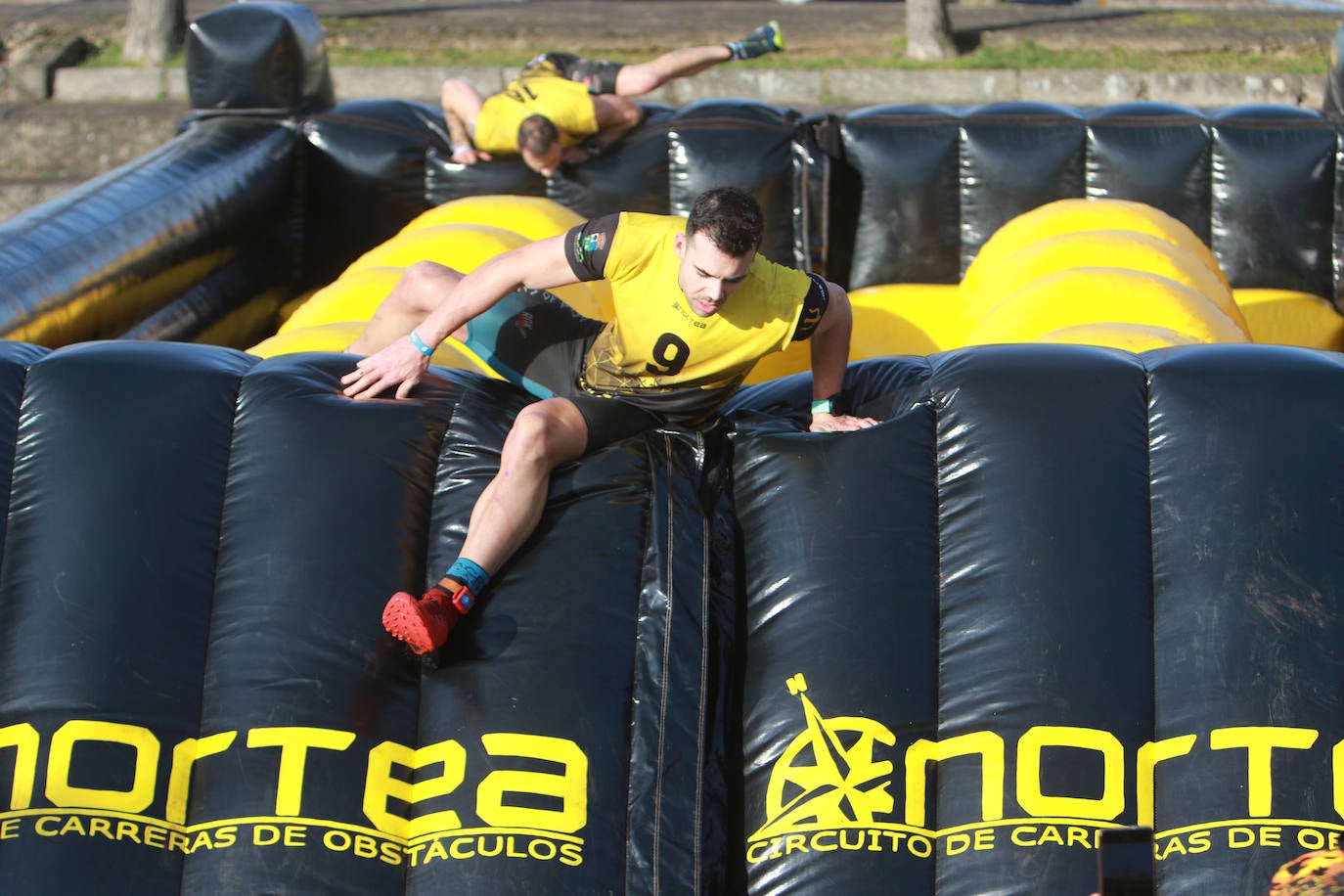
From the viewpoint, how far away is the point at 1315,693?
2.82 m

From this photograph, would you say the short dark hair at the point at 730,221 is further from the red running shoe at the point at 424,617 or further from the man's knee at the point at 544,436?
the red running shoe at the point at 424,617

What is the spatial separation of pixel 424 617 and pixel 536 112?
155 inches

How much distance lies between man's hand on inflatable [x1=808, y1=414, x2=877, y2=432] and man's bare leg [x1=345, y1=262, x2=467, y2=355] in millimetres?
1003

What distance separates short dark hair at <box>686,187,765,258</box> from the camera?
2980mm

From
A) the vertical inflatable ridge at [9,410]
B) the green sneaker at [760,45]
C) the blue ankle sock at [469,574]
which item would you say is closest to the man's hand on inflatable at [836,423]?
the blue ankle sock at [469,574]

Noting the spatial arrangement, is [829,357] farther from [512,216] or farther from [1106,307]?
[512,216]

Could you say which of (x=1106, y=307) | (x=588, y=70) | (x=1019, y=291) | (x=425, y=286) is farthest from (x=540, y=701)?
(x=588, y=70)

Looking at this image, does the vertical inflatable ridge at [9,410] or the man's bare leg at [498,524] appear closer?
the man's bare leg at [498,524]

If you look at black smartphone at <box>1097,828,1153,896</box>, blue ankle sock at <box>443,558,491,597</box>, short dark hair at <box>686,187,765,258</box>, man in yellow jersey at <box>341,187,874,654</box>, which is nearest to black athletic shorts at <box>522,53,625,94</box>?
man in yellow jersey at <box>341,187,874,654</box>

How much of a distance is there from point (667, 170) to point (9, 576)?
3.97 metres

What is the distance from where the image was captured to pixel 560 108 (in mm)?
6230

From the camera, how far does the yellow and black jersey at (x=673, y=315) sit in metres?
3.24

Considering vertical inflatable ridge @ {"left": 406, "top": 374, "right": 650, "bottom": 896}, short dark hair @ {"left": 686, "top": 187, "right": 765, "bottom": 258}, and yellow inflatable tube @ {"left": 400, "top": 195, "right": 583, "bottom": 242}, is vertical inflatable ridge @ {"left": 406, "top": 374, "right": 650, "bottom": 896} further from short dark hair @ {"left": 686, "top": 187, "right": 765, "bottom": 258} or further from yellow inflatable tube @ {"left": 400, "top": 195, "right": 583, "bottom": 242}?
yellow inflatable tube @ {"left": 400, "top": 195, "right": 583, "bottom": 242}

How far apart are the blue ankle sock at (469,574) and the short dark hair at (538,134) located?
3.47 metres
